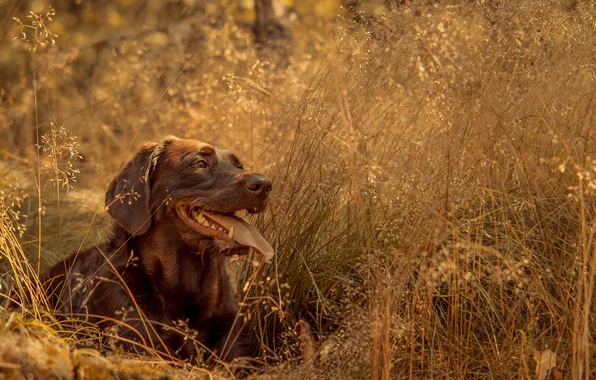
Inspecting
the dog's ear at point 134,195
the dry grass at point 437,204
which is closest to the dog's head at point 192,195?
the dog's ear at point 134,195

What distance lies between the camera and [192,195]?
3586 mm

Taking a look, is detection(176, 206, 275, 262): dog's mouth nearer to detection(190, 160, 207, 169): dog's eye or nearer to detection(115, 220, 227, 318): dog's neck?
detection(115, 220, 227, 318): dog's neck

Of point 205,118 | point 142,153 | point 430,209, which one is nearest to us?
point 430,209

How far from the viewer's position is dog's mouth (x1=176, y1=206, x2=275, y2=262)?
336 cm

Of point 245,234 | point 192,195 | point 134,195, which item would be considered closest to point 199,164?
point 192,195

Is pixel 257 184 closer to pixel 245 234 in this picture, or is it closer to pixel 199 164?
pixel 245 234

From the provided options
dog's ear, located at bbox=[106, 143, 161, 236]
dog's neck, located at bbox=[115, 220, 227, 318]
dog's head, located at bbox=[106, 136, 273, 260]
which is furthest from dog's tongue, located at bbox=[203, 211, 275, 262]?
dog's ear, located at bbox=[106, 143, 161, 236]

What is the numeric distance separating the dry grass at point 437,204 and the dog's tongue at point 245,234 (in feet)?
0.58

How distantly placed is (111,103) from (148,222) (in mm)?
4981

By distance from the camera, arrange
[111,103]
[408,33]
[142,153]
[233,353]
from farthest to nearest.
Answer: [111,103], [142,153], [233,353], [408,33]

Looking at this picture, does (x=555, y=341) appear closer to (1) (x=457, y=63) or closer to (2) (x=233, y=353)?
(1) (x=457, y=63)

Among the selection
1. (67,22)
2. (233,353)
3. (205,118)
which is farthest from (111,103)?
(233,353)

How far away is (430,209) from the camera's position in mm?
2602

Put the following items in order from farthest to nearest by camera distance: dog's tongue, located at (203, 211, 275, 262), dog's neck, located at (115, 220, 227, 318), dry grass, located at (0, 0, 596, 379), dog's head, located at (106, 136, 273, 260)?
dog's neck, located at (115, 220, 227, 318) < dog's head, located at (106, 136, 273, 260) < dog's tongue, located at (203, 211, 275, 262) < dry grass, located at (0, 0, 596, 379)
